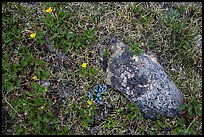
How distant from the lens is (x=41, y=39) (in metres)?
4.24

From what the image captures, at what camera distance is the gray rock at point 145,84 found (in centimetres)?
398

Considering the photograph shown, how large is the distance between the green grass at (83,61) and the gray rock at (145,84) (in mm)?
89

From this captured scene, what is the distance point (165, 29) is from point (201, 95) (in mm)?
896

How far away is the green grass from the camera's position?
3.97m

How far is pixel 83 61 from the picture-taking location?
4.23 m

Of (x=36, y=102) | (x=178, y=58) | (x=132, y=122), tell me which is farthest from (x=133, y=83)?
(x=36, y=102)

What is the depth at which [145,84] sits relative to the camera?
4020mm

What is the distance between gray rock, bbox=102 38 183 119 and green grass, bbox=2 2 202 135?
9 cm

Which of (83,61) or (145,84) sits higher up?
(83,61)

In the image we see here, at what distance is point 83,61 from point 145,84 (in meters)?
0.76

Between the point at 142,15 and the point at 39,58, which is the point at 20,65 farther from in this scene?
the point at 142,15

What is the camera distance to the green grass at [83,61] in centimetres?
397

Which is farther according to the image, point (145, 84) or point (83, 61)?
point (83, 61)

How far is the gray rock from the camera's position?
3.98m
